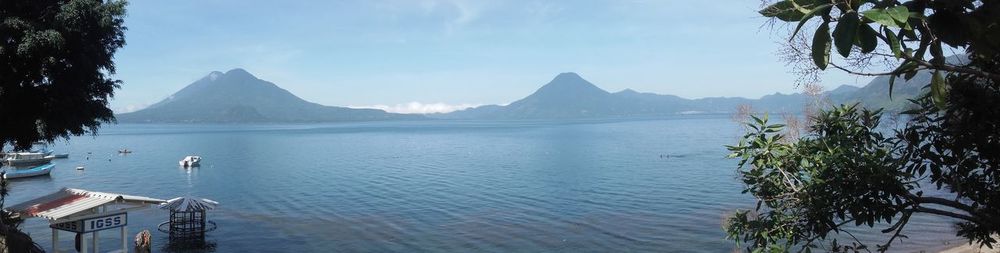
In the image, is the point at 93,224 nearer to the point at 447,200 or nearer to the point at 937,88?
the point at 937,88

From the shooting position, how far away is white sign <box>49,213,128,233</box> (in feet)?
54.1

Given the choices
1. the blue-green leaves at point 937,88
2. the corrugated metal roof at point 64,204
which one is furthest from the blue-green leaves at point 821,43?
the corrugated metal roof at point 64,204

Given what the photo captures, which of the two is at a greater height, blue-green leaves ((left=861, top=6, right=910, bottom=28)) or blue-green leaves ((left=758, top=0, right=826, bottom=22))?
blue-green leaves ((left=758, top=0, right=826, bottom=22))

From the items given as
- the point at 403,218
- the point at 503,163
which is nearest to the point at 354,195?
the point at 403,218

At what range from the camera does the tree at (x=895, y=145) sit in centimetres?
316

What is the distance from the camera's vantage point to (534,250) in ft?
85.8

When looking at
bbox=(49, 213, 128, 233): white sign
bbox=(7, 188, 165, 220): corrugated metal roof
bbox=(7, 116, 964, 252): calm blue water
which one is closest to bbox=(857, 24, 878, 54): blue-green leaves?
bbox=(7, 188, 165, 220): corrugated metal roof

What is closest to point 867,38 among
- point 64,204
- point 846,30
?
point 846,30

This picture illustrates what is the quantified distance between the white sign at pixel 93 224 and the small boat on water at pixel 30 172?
52942 mm

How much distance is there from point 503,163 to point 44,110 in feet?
190

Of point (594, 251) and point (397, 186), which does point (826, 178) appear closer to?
point (594, 251)

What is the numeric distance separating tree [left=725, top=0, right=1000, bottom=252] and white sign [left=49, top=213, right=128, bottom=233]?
668 inches

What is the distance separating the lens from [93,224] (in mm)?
16797

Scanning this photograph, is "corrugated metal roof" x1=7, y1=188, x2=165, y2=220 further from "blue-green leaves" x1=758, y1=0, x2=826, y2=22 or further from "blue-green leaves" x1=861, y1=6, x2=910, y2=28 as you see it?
"blue-green leaves" x1=861, y1=6, x2=910, y2=28
